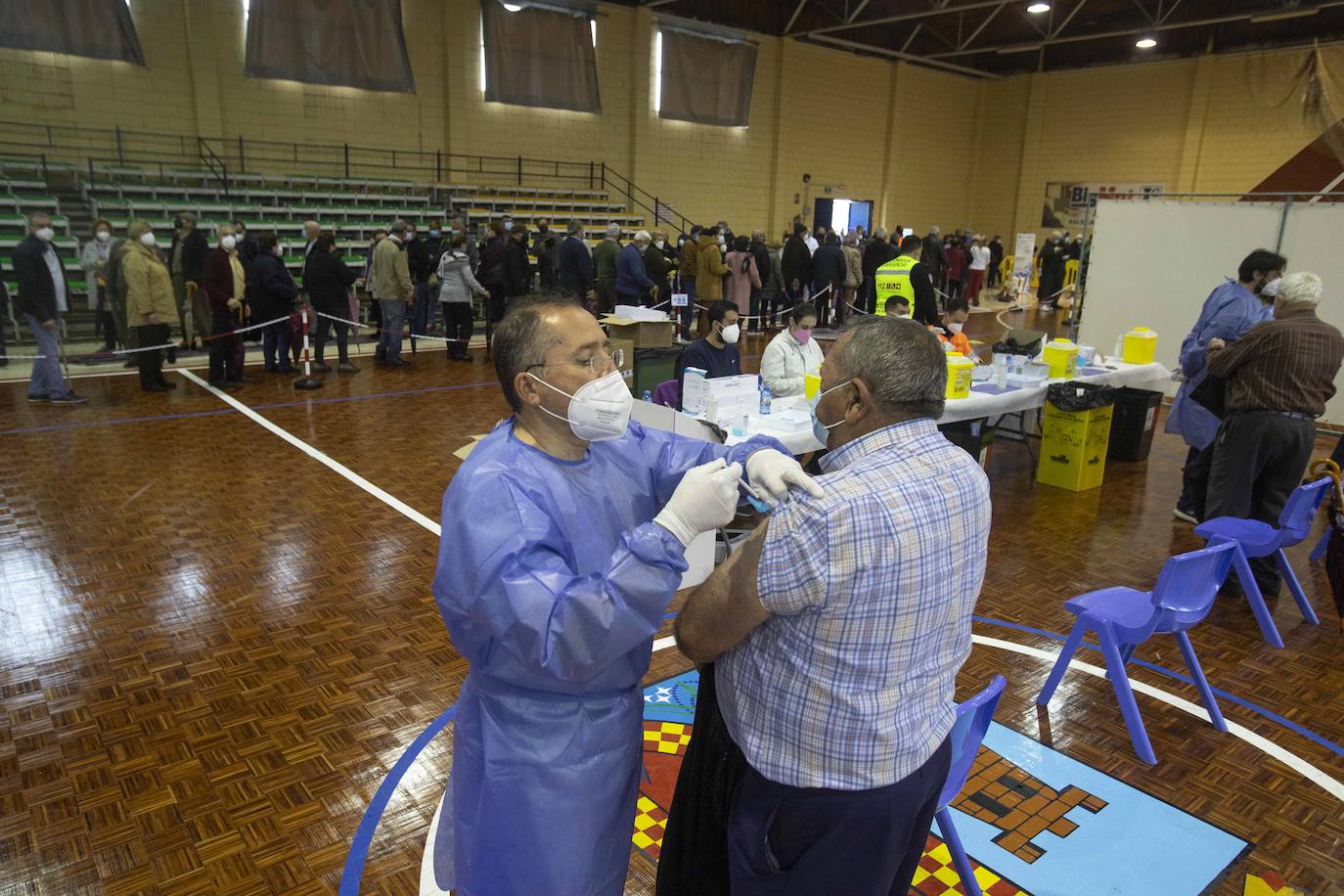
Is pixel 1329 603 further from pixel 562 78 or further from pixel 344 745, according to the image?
pixel 562 78

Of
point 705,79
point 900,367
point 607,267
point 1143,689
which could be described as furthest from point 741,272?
point 900,367

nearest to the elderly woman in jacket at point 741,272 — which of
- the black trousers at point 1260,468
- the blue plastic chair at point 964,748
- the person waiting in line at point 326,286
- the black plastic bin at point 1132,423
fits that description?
the person waiting in line at point 326,286

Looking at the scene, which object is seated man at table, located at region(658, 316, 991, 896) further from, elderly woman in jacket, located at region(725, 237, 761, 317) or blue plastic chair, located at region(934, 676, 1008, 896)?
elderly woman in jacket, located at region(725, 237, 761, 317)

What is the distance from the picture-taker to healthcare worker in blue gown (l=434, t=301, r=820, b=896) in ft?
Result: 4.41

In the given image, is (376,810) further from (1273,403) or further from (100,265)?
(100,265)

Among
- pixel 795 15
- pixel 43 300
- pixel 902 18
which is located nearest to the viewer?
pixel 43 300

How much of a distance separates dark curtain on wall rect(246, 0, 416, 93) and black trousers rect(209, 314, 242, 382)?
6.73 metres

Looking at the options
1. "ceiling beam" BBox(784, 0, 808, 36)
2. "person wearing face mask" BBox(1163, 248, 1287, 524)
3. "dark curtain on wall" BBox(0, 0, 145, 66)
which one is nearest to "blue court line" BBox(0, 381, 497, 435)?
"person wearing face mask" BBox(1163, 248, 1287, 524)

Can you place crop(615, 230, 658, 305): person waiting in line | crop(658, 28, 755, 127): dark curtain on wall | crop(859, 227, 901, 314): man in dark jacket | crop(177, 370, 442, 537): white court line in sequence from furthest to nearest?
crop(658, 28, 755, 127): dark curtain on wall, crop(859, 227, 901, 314): man in dark jacket, crop(615, 230, 658, 305): person waiting in line, crop(177, 370, 442, 537): white court line

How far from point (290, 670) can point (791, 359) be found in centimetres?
332

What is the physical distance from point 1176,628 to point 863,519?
249 centimetres

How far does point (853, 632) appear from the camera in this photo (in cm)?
135

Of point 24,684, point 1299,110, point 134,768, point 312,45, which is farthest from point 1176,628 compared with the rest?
point 1299,110

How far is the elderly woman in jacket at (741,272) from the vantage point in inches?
467
